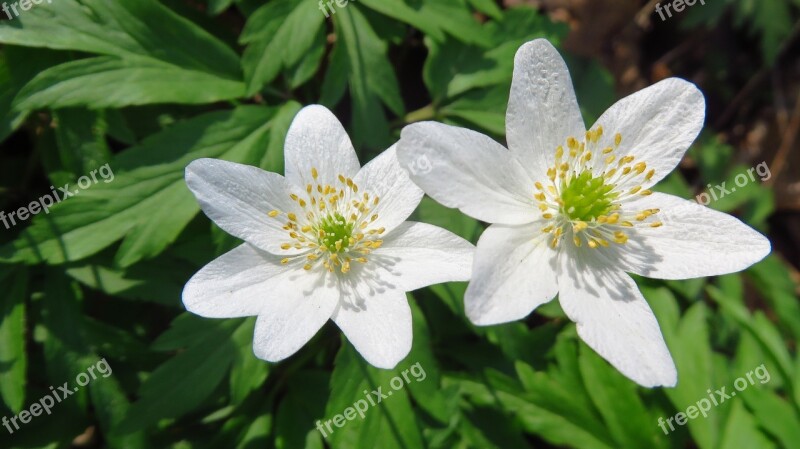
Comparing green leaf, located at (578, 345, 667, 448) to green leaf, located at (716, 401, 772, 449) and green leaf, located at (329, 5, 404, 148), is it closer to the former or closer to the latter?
green leaf, located at (716, 401, 772, 449)

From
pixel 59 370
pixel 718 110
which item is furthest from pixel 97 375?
pixel 718 110

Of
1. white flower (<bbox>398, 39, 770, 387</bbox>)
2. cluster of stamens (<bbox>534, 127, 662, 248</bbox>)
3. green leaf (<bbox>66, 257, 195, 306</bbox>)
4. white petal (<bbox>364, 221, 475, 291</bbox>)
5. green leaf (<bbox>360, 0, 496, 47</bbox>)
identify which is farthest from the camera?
green leaf (<bbox>360, 0, 496, 47</bbox>)

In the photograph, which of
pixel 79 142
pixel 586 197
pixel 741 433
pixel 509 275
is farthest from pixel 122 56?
pixel 741 433

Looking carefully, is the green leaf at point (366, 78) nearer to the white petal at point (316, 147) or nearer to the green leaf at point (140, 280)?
the white petal at point (316, 147)

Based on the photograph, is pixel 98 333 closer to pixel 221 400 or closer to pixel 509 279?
pixel 221 400

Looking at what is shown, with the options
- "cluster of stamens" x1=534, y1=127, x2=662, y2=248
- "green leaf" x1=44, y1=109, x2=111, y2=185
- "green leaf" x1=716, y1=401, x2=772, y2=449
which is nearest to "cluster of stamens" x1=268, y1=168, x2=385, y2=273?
"cluster of stamens" x1=534, y1=127, x2=662, y2=248

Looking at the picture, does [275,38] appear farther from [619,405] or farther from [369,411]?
[619,405]
